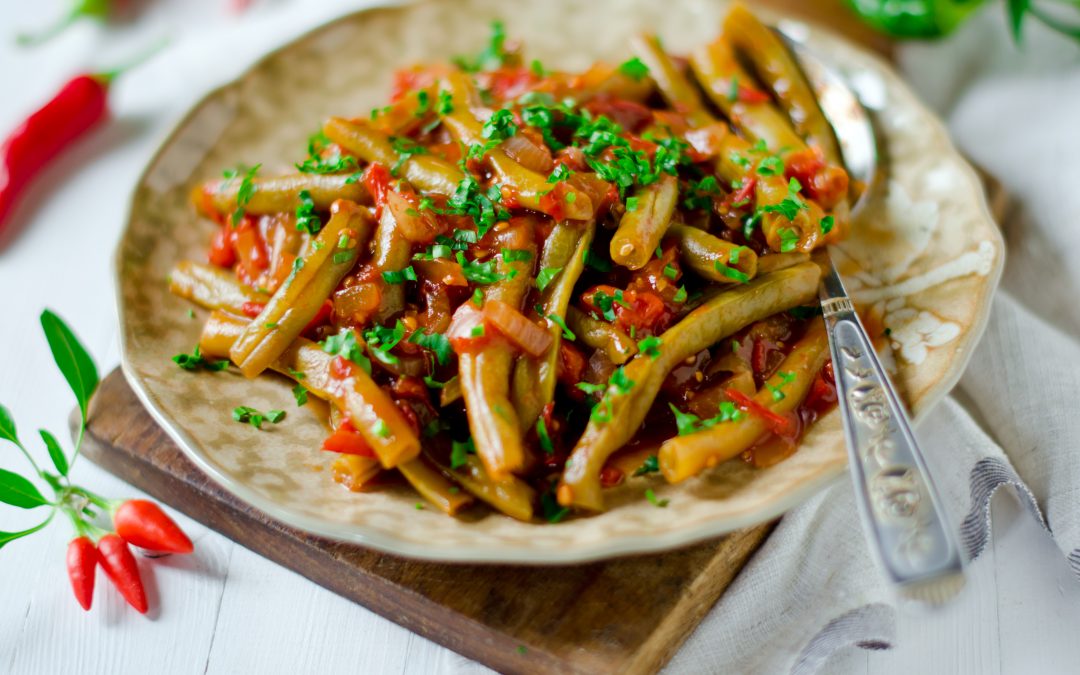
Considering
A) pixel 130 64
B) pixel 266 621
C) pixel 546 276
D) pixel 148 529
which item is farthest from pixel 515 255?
pixel 130 64

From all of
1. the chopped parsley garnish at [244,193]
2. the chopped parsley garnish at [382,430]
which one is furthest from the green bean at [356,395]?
the chopped parsley garnish at [244,193]

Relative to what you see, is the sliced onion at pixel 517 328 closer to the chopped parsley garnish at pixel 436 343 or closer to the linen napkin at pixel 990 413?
the chopped parsley garnish at pixel 436 343

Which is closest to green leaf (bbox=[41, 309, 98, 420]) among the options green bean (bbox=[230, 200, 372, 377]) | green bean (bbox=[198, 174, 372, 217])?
green bean (bbox=[230, 200, 372, 377])

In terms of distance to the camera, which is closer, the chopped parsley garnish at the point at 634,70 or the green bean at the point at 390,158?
the green bean at the point at 390,158

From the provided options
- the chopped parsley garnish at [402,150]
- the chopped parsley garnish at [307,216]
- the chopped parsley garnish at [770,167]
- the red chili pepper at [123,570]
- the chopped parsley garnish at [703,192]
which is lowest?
the red chili pepper at [123,570]

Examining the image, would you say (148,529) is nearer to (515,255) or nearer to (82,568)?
(82,568)

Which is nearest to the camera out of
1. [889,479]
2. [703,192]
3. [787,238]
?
[889,479]

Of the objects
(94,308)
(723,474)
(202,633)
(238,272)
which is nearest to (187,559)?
(202,633)
